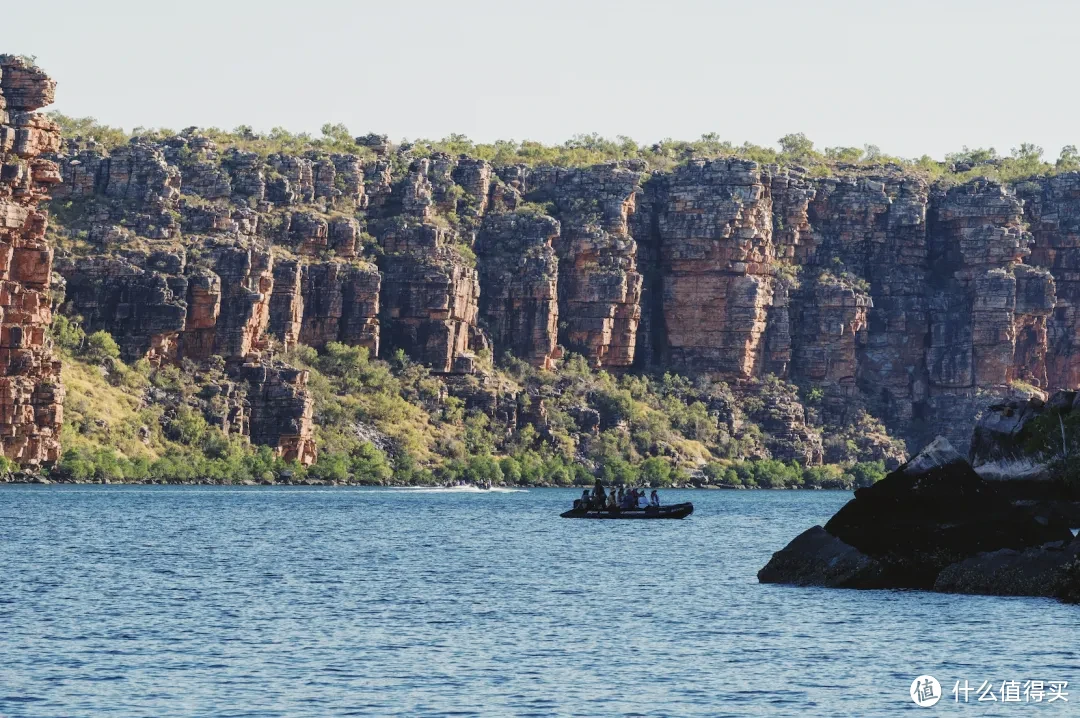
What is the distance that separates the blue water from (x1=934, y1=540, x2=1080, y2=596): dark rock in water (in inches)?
35.1

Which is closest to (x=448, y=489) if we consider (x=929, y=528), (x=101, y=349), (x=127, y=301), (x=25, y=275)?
(x=101, y=349)

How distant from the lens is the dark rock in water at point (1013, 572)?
57.8 m

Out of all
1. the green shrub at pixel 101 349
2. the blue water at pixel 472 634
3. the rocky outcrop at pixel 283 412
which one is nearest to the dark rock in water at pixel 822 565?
the blue water at pixel 472 634

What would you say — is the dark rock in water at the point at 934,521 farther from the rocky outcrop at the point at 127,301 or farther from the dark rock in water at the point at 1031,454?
the rocky outcrop at the point at 127,301

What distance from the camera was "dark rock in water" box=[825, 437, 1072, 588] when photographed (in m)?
→ 60.1

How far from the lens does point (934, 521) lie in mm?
60125

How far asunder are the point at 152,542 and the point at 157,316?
367 ft

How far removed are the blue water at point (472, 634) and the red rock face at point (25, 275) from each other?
239 feet

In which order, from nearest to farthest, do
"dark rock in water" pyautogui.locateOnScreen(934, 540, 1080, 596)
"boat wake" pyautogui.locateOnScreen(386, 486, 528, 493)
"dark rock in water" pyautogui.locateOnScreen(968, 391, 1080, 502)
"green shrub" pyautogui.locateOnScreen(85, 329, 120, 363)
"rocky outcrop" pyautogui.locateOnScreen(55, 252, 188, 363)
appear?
1. "dark rock in water" pyautogui.locateOnScreen(934, 540, 1080, 596)
2. "dark rock in water" pyautogui.locateOnScreen(968, 391, 1080, 502)
3. "boat wake" pyautogui.locateOnScreen(386, 486, 528, 493)
4. "green shrub" pyautogui.locateOnScreen(85, 329, 120, 363)
5. "rocky outcrop" pyautogui.locateOnScreen(55, 252, 188, 363)

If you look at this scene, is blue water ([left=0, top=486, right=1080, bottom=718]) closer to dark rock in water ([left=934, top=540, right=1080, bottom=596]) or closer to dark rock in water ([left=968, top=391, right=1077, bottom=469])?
dark rock in water ([left=934, top=540, right=1080, bottom=596])

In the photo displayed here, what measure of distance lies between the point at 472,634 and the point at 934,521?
52.1 feet

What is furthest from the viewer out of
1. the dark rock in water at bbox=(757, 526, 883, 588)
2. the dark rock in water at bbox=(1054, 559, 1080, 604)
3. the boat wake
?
the boat wake

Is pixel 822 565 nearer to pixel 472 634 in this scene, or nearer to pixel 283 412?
pixel 472 634

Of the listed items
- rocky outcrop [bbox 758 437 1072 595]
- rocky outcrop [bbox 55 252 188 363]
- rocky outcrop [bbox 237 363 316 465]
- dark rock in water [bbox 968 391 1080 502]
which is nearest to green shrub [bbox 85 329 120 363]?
rocky outcrop [bbox 55 252 188 363]
